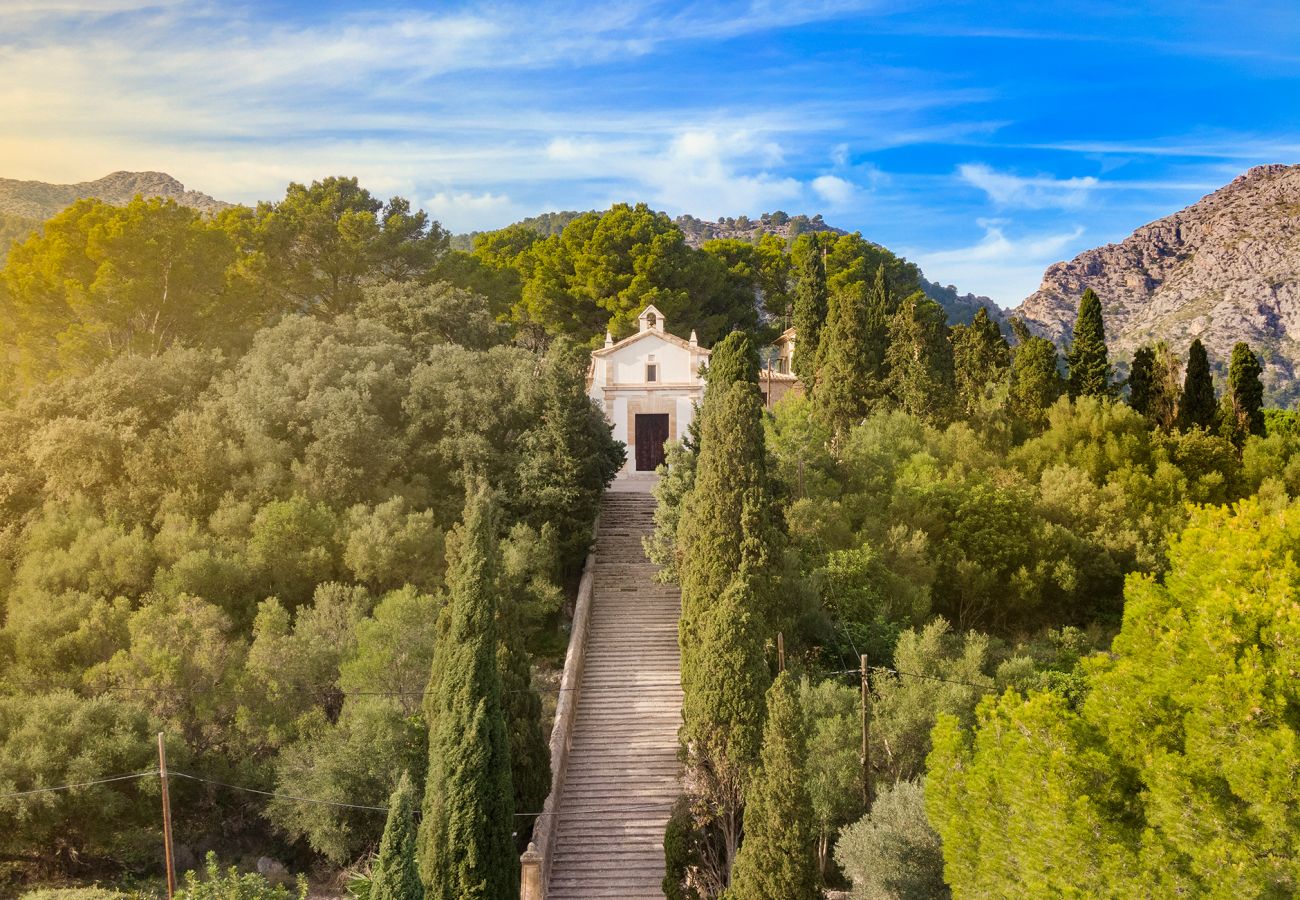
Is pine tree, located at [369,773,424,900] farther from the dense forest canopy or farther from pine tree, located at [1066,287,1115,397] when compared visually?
pine tree, located at [1066,287,1115,397]

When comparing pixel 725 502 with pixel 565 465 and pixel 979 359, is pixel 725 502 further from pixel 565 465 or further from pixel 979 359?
pixel 979 359

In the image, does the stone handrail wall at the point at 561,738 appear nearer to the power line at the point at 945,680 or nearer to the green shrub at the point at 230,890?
the green shrub at the point at 230,890

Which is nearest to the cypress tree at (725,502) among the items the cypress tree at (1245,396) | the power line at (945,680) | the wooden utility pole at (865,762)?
the wooden utility pole at (865,762)

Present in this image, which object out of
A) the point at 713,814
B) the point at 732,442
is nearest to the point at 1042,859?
the point at 713,814

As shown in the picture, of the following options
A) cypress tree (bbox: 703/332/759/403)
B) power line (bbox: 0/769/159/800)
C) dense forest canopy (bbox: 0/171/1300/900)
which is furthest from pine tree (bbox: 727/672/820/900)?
cypress tree (bbox: 703/332/759/403)

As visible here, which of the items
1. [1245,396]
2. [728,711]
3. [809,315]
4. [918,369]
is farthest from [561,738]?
[1245,396]

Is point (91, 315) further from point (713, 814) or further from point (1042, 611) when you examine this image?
point (1042, 611)

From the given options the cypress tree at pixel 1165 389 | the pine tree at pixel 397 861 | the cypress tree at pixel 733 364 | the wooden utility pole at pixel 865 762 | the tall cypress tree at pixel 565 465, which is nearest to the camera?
the pine tree at pixel 397 861
